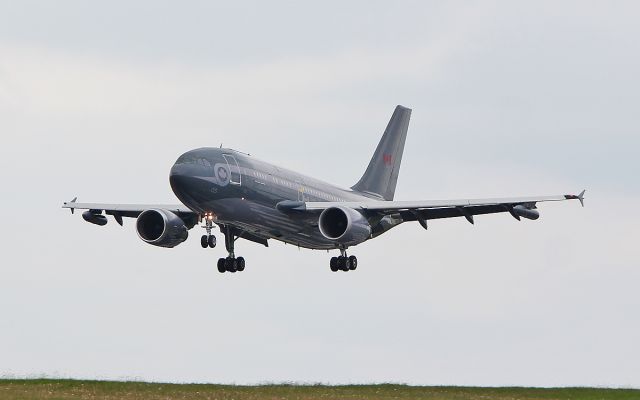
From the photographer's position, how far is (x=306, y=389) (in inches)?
2044

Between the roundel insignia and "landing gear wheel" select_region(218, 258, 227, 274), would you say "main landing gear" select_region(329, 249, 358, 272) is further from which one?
the roundel insignia

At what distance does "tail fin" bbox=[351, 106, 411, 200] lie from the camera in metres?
75.2

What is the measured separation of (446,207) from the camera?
6375 centimetres

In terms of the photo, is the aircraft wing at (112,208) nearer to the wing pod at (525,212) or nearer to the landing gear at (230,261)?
the landing gear at (230,261)

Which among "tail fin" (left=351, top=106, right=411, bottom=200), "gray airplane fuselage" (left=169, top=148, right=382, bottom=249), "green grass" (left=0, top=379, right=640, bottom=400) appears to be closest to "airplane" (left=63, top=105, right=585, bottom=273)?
"gray airplane fuselage" (left=169, top=148, right=382, bottom=249)

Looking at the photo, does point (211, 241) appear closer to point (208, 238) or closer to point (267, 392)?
point (208, 238)

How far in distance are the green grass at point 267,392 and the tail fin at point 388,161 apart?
71.1ft

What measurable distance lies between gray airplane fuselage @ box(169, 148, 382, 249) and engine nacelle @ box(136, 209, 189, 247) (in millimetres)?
3186

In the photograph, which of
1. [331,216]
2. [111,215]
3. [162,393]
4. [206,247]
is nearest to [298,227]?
[331,216]

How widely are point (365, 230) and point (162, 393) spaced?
16420mm

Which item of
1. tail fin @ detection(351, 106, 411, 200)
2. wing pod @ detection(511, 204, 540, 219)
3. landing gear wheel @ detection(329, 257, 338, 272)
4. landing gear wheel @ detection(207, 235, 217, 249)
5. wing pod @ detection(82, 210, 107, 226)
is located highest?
tail fin @ detection(351, 106, 411, 200)

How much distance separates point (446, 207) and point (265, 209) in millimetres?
8379

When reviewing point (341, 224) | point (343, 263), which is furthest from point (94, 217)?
point (341, 224)

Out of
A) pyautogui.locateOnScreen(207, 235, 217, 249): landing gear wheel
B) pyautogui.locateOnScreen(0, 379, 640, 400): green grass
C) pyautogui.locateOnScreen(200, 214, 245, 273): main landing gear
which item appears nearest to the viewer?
pyautogui.locateOnScreen(0, 379, 640, 400): green grass
